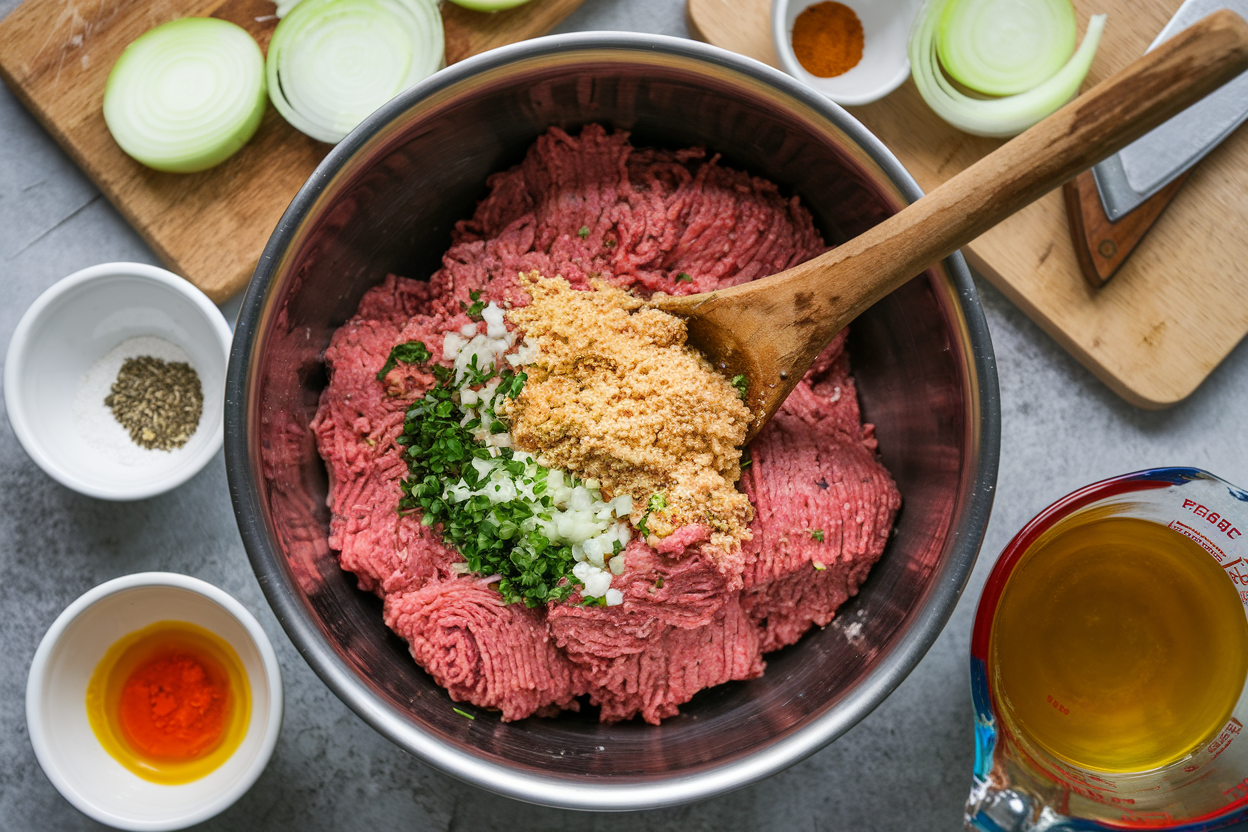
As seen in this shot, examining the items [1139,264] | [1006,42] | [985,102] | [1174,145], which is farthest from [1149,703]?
[1006,42]

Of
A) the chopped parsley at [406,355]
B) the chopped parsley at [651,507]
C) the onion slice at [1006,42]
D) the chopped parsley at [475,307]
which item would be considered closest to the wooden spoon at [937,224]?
the chopped parsley at [651,507]

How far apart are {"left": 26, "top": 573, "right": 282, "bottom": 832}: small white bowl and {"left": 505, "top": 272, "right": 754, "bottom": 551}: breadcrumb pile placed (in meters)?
1.14

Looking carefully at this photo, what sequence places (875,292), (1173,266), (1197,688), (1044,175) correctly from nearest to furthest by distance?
(1044,175), (875,292), (1197,688), (1173,266)

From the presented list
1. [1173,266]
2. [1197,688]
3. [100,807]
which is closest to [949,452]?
[1197,688]

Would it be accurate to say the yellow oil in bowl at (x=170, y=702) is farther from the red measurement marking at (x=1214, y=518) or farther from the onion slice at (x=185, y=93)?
the red measurement marking at (x=1214, y=518)

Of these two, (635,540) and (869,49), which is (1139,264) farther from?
(635,540)

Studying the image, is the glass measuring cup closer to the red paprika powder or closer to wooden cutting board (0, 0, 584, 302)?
the red paprika powder

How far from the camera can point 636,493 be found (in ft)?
7.04

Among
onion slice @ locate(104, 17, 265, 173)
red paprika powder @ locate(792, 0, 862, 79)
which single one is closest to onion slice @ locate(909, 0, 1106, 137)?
red paprika powder @ locate(792, 0, 862, 79)

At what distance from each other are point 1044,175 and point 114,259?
2705 mm

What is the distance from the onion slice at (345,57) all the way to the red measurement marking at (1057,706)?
2536mm

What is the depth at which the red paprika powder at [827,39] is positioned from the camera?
2.81 meters

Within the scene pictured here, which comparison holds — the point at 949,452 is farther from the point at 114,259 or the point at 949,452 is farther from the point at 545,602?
the point at 114,259

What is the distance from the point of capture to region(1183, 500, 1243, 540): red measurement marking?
2.34m
